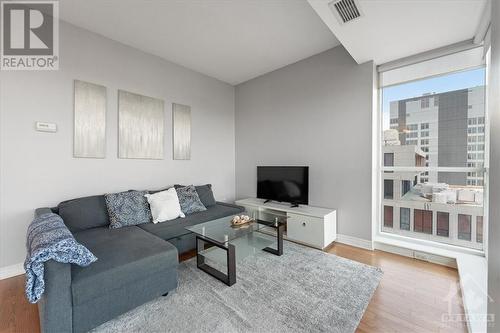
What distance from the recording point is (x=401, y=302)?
1.78 m

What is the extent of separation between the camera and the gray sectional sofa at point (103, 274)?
4.36 ft

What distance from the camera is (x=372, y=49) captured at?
2506 mm

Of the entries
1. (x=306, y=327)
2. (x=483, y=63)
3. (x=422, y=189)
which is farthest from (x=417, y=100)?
(x=306, y=327)

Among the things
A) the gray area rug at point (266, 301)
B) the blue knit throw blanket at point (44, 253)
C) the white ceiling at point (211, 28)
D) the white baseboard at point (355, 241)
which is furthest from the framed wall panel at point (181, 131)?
the white baseboard at point (355, 241)

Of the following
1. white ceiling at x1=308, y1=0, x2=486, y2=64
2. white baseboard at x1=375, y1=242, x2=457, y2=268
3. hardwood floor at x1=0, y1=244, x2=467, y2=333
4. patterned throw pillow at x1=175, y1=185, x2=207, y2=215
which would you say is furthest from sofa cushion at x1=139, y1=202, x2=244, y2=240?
white ceiling at x1=308, y1=0, x2=486, y2=64

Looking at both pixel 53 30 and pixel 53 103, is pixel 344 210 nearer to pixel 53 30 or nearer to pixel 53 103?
pixel 53 103

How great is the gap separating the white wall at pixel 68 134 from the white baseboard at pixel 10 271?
0.05 metres

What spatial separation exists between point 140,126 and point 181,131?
67cm

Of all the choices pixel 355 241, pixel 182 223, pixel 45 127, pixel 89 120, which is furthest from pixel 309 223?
pixel 45 127

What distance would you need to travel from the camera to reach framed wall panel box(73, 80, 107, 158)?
8.46 ft

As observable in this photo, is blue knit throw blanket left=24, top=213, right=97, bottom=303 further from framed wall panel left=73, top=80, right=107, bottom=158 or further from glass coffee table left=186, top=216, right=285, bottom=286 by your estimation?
framed wall panel left=73, top=80, right=107, bottom=158

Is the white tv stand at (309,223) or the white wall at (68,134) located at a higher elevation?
the white wall at (68,134)

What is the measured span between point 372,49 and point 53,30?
377 centimetres

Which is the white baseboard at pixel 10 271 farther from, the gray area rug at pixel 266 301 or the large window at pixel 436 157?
the large window at pixel 436 157
